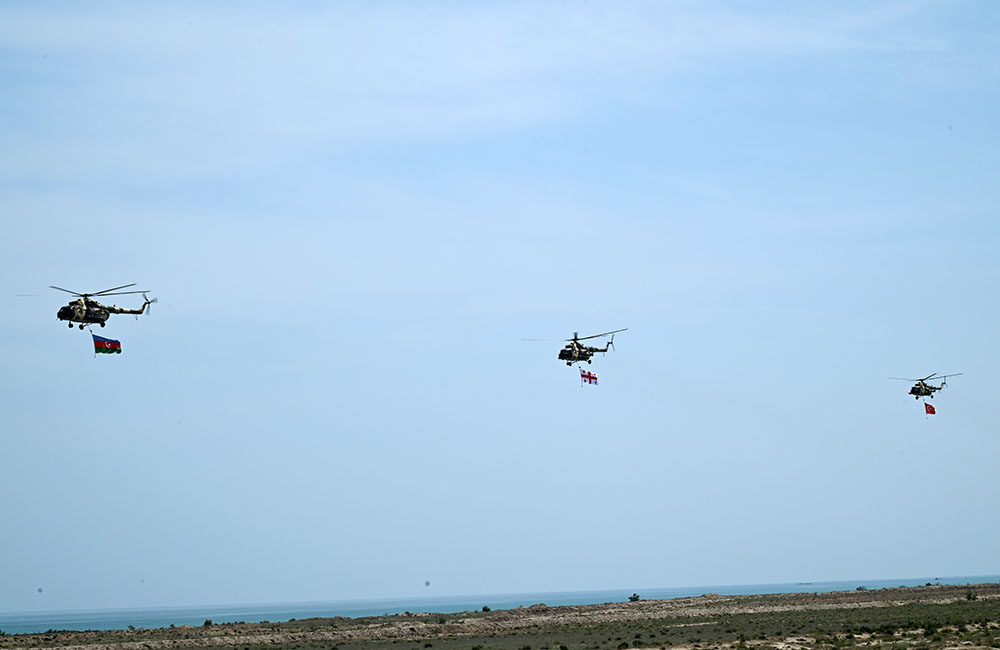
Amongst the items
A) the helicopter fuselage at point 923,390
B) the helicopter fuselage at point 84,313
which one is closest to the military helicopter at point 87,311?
the helicopter fuselage at point 84,313

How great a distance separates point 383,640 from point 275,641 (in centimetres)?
780

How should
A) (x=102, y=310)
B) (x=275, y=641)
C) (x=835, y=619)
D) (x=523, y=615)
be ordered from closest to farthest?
(x=102, y=310) < (x=275, y=641) < (x=835, y=619) < (x=523, y=615)

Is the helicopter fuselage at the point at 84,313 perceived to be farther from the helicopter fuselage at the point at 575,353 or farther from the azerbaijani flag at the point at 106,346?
the helicopter fuselage at the point at 575,353

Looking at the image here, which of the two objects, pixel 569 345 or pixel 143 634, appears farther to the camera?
pixel 569 345

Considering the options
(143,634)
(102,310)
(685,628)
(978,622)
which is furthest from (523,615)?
(102,310)

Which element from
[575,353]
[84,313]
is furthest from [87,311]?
[575,353]

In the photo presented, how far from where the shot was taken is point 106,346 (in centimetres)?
6291

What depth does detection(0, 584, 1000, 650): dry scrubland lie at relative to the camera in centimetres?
6538

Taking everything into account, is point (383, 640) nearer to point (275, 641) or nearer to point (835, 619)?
point (275, 641)

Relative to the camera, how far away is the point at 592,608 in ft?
329

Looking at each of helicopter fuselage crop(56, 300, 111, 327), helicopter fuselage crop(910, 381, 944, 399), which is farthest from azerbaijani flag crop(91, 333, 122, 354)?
helicopter fuselage crop(910, 381, 944, 399)

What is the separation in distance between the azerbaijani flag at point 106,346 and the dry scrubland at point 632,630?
67.0 feet

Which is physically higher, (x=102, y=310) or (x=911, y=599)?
(x=102, y=310)

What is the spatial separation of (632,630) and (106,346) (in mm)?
43396
